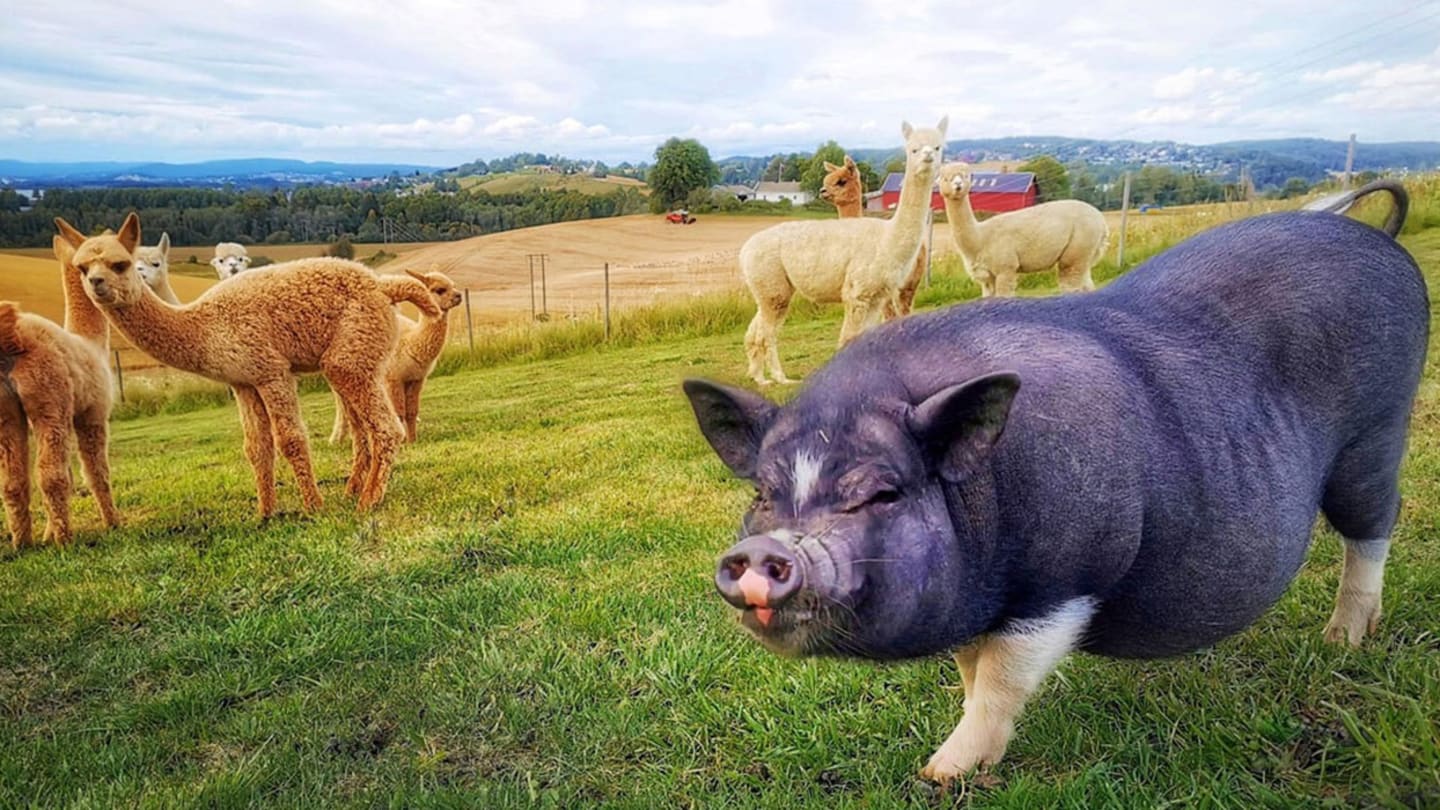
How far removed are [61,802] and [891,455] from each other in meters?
2.37

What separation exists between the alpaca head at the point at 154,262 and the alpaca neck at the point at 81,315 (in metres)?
0.26

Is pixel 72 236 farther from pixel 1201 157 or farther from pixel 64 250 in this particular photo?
pixel 1201 157

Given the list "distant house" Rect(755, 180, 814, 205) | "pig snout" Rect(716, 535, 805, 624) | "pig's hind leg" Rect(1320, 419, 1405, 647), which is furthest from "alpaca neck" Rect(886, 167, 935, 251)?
"pig snout" Rect(716, 535, 805, 624)

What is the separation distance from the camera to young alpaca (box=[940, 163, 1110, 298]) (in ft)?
23.6

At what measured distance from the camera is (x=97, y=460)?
4.11 m

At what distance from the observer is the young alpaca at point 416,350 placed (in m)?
5.36

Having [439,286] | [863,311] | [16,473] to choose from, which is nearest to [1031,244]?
[863,311]

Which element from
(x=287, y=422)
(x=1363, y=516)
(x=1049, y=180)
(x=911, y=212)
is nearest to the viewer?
(x=1363, y=516)

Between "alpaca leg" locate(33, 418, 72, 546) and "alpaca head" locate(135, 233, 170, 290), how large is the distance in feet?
2.96

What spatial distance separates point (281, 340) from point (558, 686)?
2.44 meters

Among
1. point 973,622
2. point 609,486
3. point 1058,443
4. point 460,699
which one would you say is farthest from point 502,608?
point 1058,443

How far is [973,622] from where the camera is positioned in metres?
1.93

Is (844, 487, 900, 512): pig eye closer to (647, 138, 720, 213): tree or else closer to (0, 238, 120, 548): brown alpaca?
(0, 238, 120, 548): brown alpaca

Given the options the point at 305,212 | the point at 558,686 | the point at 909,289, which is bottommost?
the point at 558,686
